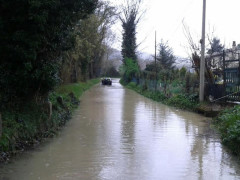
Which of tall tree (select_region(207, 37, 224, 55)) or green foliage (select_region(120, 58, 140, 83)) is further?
green foliage (select_region(120, 58, 140, 83))

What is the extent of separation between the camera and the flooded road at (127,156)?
6428mm

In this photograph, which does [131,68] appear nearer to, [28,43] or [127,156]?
[28,43]

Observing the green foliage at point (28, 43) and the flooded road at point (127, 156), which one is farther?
the green foliage at point (28, 43)

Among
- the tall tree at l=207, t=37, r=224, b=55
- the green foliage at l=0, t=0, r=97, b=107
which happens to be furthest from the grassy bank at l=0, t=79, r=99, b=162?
the tall tree at l=207, t=37, r=224, b=55

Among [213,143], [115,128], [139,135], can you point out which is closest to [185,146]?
[213,143]

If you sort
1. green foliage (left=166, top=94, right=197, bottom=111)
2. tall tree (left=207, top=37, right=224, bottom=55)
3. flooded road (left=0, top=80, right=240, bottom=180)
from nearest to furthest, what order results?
flooded road (left=0, top=80, right=240, bottom=180)
green foliage (left=166, top=94, right=197, bottom=111)
tall tree (left=207, top=37, right=224, bottom=55)

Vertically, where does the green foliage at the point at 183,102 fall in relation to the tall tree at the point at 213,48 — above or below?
below

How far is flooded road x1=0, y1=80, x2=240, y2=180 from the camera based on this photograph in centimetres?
643

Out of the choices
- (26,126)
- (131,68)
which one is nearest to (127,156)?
(26,126)

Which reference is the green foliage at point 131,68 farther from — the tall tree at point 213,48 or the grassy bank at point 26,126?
the grassy bank at point 26,126

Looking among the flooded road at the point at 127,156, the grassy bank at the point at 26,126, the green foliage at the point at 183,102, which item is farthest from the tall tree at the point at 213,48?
the grassy bank at the point at 26,126

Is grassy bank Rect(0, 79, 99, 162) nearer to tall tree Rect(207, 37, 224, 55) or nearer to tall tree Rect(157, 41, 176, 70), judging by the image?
tall tree Rect(207, 37, 224, 55)

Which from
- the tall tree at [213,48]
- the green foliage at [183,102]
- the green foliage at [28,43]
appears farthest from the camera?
the tall tree at [213,48]

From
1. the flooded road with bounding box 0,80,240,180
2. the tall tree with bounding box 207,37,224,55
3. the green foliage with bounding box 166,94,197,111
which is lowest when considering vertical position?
the flooded road with bounding box 0,80,240,180
